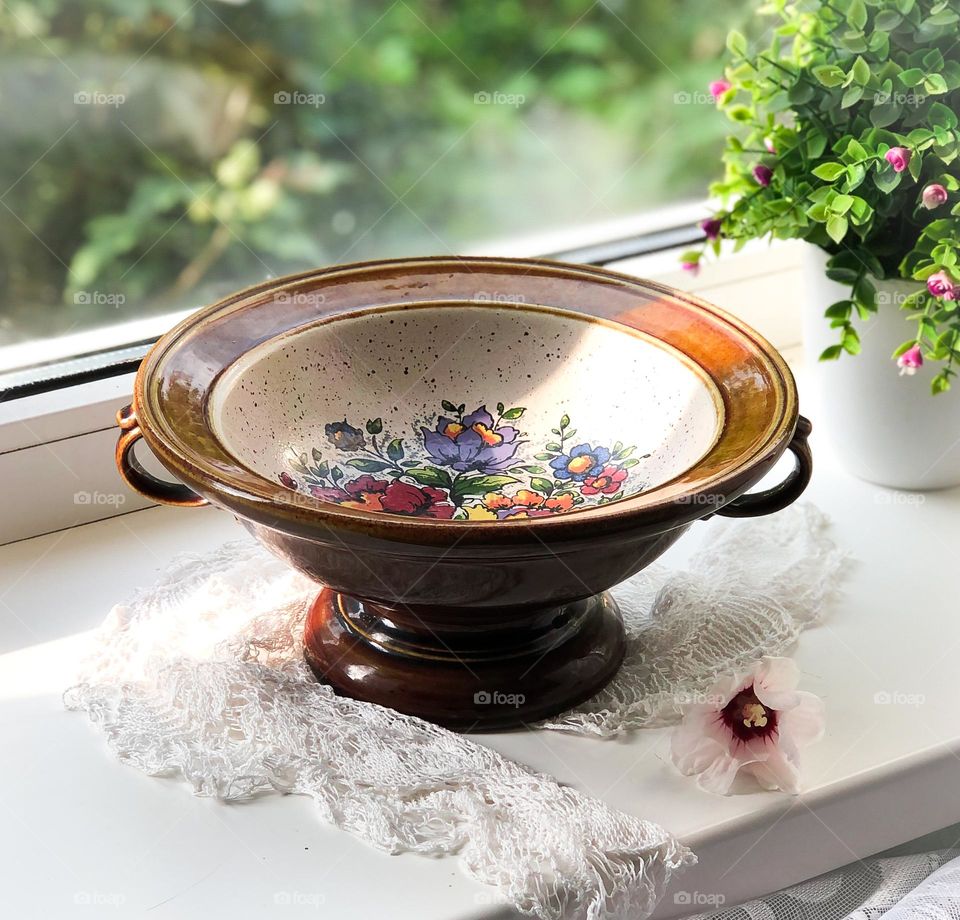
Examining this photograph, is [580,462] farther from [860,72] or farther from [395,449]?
[860,72]

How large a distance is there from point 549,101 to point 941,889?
1029 mm

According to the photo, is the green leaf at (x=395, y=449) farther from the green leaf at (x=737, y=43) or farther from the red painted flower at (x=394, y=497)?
the green leaf at (x=737, y=43)

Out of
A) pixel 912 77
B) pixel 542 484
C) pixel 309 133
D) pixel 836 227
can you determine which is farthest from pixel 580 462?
pixel 309 133

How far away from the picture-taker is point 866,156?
0.96 meters

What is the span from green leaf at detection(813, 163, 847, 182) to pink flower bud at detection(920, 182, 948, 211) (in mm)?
70

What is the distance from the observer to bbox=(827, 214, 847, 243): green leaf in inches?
37.5

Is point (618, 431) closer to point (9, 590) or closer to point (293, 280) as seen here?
point (293, 280)

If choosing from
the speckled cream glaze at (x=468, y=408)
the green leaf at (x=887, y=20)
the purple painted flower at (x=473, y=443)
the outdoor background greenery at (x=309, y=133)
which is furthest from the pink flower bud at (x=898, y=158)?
the outdoor background greenery at (x=309, y=133)

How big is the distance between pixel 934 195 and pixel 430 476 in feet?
1.36

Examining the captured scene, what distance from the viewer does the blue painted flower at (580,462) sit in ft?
2.90

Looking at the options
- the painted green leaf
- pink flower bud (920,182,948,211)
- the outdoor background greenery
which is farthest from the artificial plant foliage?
the outdoor background greenery

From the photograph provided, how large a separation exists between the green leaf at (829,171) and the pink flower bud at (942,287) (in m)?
0.11

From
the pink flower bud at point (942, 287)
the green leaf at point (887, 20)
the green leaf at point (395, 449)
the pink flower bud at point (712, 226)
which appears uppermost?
the green leaf at point (887, 20)

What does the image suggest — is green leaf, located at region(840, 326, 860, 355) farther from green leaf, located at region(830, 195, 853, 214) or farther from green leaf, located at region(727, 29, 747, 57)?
green leaf, located at region(727, 29, 747, 57)
